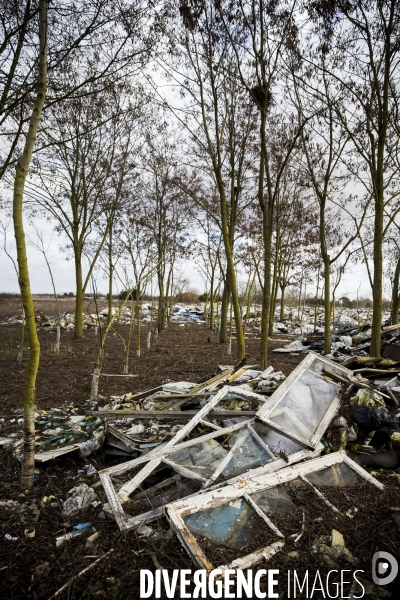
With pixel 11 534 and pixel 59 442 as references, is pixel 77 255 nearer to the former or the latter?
pixel 59 442

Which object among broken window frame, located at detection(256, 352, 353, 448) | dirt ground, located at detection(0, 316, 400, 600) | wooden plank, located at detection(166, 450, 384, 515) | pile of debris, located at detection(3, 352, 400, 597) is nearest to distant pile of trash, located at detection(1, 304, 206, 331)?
broken window frame, located at detection(256, 352, 353, 448)

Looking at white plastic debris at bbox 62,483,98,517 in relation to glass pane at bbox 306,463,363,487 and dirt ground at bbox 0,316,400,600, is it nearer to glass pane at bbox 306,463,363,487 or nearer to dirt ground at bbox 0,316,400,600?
dirt ground at bbox 0,316,400,600

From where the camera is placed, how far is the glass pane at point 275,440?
361 centimetres

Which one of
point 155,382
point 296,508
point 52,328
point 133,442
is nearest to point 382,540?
point 296,508

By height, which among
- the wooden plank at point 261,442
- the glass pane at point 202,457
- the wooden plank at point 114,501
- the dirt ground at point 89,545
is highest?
the wooden plank at point 261,442

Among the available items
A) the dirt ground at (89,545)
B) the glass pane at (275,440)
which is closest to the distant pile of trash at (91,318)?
the glass pane at (275,440)

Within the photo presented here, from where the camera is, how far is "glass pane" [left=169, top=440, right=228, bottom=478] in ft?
11.0

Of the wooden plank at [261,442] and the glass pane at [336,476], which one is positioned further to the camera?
the wooden plank at [261,442]

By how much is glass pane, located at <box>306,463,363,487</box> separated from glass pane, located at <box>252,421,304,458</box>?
0.33m

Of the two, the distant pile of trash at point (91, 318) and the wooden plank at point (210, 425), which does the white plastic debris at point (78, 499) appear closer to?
the wooden plank at point (210, 425)

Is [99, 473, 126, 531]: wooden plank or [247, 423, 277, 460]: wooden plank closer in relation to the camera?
[99, 473, 126, 531]: wooden plank

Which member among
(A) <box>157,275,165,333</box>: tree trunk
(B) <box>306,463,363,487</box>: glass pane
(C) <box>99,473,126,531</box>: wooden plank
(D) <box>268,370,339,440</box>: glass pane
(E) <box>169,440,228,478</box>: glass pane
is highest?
(A) <box>157,275,165,333</box>: tree trunk

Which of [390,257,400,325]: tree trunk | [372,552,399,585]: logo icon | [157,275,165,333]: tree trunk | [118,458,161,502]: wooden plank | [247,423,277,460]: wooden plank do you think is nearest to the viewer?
[372,552,399,585]: logo icon

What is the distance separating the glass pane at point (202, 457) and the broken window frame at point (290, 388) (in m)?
0.61
